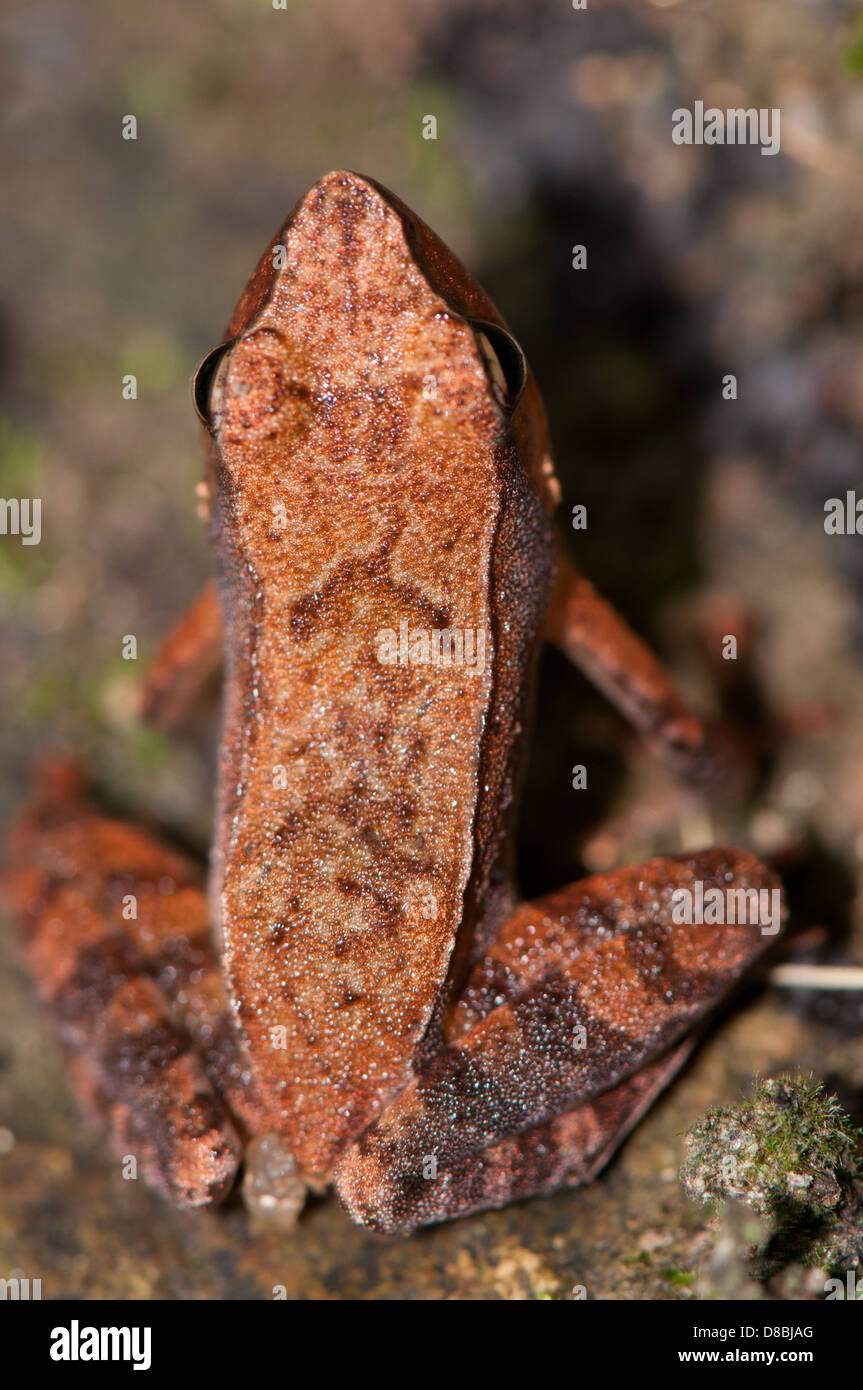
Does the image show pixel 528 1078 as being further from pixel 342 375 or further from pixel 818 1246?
pixel 342 375

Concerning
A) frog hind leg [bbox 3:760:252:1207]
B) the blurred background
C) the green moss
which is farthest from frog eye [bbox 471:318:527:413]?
the green moss

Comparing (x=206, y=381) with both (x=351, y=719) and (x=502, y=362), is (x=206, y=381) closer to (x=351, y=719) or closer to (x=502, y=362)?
(x=502, y=362)

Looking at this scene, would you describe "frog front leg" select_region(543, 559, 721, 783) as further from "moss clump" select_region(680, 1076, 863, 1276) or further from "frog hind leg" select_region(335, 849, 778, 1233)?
"moss clump" select_region(680, 1076, 863, 1276)

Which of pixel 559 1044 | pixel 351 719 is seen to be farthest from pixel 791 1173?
pixel 351 719

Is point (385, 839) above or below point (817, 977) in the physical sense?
above

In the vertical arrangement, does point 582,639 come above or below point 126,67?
below

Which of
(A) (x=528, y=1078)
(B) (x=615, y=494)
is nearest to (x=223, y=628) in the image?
(A) (x=528, y=1078)
